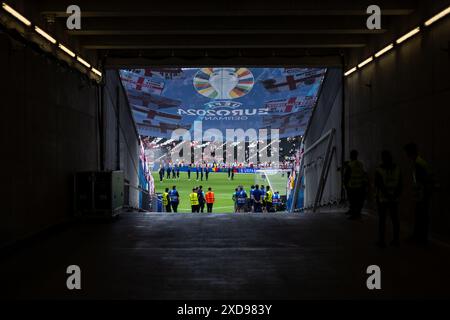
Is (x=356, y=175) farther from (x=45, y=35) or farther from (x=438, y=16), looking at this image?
(x=45, y=35)

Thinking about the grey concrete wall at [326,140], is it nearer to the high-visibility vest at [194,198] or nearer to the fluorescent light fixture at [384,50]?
the fluorescent light fixture at [384,50]

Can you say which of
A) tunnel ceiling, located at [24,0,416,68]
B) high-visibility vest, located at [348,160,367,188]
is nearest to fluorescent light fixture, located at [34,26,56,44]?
tunnel ceiling, located at [24,0,416,68]

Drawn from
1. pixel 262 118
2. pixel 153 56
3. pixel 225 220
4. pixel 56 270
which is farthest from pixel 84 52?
pixel 262 118

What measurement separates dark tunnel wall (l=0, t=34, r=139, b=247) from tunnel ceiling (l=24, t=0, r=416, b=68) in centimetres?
138

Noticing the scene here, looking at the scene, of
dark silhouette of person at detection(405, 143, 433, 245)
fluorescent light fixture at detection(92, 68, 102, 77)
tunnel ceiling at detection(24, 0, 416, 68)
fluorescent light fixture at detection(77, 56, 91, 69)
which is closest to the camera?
dark silhouette of person at detection(405, 143, 433, 245)

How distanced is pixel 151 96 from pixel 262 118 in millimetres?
6280

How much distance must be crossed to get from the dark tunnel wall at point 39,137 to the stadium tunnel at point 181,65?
0.03 meters

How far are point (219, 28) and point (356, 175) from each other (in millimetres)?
4951

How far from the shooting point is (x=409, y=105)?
439 inches

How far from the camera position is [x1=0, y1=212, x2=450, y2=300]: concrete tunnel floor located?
631cm

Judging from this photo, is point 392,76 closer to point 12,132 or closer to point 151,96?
point 12,132

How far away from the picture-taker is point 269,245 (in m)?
9.75

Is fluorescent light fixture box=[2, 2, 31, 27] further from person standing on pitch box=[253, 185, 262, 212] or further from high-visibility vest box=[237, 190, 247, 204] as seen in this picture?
high-visibility vest box=[237, 190, 247, 204]

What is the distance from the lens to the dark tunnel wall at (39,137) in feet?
28.6
